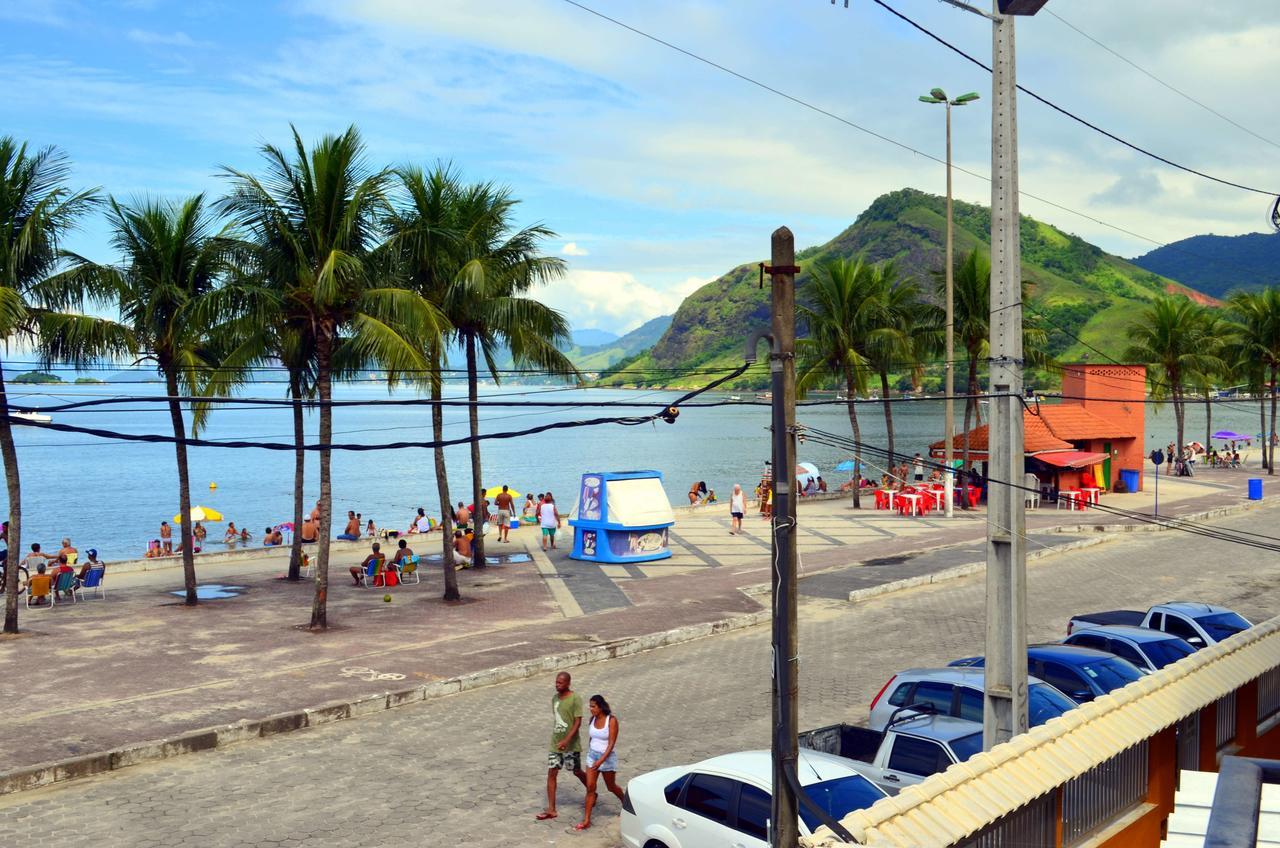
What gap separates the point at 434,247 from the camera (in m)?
24.2

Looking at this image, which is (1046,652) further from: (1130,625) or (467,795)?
(467,795)

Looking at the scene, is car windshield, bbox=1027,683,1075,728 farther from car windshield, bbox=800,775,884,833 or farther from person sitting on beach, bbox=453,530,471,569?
person sitting on beach, bbox=453,530,471,569

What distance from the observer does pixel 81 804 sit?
12.0 metres

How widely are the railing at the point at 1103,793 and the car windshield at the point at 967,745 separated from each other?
2154 millimetres

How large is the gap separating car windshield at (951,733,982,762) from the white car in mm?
1837

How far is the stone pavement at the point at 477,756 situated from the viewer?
11203 millimetres

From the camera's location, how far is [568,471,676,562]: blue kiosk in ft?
96.4

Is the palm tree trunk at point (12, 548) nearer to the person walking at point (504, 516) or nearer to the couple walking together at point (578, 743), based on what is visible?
the couple walking together at point (578, 743)

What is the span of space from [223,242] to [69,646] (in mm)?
7949

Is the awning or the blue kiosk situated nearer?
the blue kiosk

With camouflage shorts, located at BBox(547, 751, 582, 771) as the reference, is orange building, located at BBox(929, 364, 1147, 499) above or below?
above

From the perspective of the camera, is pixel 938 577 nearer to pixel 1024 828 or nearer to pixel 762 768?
pixel 762 768

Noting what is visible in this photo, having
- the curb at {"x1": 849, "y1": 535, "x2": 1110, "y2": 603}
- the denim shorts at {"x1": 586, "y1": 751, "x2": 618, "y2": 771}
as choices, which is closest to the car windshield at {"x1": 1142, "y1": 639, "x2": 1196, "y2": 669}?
the denim shorts at {"x1": 586, "y1": 751, "x2": 618, "y2": 771}

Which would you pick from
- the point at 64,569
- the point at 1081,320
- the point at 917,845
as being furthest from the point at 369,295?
the point at 1081,320
